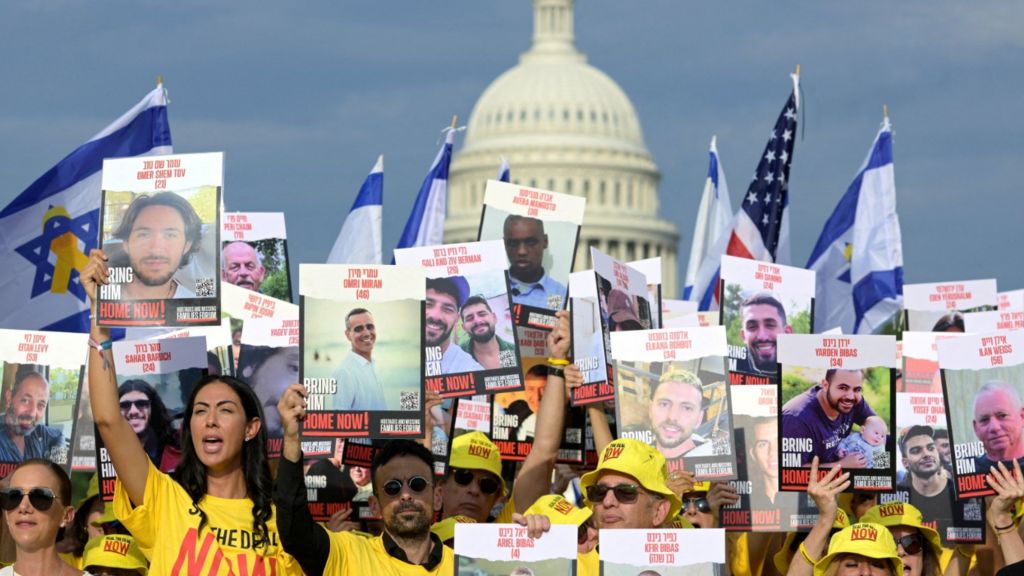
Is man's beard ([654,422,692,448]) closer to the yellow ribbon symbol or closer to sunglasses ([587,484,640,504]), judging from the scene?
sunglasses ([587,484,640,504])

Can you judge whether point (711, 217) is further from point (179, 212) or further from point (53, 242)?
point (179, 212)

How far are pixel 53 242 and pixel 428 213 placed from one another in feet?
16.8

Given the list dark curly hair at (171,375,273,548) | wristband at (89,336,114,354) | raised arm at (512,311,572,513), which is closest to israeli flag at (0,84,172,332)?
raised arm at (512,311,572,513)

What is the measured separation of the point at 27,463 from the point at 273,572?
3.61 ft

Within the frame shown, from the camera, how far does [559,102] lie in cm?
13138

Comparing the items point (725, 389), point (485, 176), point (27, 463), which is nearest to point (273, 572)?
point (27, 463)

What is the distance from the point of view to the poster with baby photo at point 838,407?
323 inches

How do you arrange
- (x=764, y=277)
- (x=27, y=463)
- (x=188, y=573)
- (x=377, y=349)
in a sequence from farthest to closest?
(x=764, y=277), (x=377, y=349), (x=27, y=463), (x=188, y=573)

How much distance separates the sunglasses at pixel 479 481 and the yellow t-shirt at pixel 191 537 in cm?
203

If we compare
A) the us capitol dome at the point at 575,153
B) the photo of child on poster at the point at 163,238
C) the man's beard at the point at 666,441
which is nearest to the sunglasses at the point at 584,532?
the man's beard at the point at 666,441

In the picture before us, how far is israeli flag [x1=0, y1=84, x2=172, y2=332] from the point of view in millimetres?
11625

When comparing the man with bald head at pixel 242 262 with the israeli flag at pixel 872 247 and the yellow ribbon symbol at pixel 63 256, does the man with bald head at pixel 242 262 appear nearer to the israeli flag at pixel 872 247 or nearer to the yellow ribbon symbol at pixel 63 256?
the yellow ribbon symbol at pixel 63 256

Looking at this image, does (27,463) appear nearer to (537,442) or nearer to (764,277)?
(537,442)

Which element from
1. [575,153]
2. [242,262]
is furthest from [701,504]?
[575,153]
